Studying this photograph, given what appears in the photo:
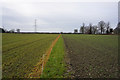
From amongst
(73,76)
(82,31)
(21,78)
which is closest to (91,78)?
(73,76)

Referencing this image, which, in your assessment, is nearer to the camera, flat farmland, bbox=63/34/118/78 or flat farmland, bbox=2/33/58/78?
flat farmland, bbox=63/34/118/78

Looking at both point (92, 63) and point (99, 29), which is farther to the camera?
point (99, 29)

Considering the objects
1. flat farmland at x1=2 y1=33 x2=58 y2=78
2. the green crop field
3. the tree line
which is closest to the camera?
the green crop field

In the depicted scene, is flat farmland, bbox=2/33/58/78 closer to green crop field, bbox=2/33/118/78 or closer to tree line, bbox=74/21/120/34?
green crop field, bbox=2/33/118/78

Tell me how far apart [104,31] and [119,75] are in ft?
356

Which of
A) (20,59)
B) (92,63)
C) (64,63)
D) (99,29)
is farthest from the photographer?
(99,29)

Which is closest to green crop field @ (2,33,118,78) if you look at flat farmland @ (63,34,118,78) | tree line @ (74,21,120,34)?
flat farmland @ (63,34,118,78)

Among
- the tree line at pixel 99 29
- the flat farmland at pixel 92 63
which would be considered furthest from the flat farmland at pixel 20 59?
the tree line at pixel 99 29

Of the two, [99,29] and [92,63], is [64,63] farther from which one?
[99,29]

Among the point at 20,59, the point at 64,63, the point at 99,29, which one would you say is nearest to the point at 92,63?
the point at 64,63

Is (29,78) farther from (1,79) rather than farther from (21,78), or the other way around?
(1,79)

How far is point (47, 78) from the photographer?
4.46 meters

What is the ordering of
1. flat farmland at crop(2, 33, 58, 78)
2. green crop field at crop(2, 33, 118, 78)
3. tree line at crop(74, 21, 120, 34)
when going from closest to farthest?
green crop field at crop(2, 33, 118, 78)
flat farmland at crop(2, 33, 58, 78)
tree line at crop(74, 21, 120, 34)

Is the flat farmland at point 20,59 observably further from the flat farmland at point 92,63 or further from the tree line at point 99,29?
the tree line at point 99,29
